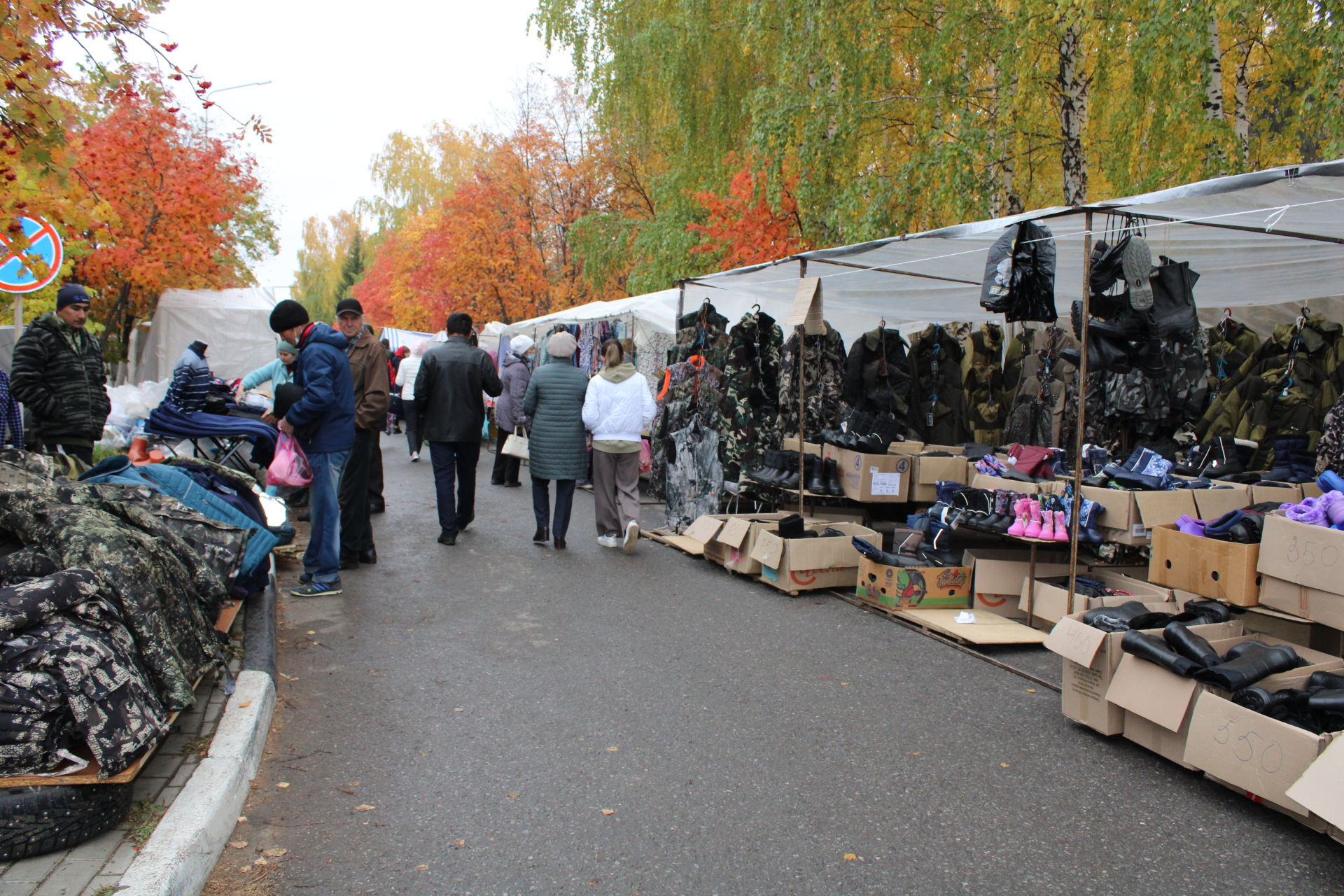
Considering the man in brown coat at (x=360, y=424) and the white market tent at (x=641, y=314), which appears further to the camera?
the white market tent at (x=641, y=314)

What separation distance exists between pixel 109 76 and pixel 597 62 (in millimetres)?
17424

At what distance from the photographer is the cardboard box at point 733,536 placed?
24.7ft

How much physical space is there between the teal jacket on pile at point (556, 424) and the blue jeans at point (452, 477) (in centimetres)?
59

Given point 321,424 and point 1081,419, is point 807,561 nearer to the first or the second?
point 1081,419

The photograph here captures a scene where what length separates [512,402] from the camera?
42.9 feet

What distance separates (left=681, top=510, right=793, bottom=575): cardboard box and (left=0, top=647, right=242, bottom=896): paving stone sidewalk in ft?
15.0

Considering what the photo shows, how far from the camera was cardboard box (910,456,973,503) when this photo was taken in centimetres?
823

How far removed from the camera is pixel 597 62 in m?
19.6

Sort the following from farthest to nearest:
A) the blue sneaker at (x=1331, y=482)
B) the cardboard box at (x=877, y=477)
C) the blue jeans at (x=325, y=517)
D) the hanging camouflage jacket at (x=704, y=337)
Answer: the hanging camouflage jacket at (x=704, y=337) < the cardboard box at (x=877, y=477) < the blue jeans at (x=325, y=517) < the blue sneaker at (x=1331, y=482)

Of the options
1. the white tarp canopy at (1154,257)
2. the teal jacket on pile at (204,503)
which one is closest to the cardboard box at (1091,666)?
the white tarp canopy at (1154,257)

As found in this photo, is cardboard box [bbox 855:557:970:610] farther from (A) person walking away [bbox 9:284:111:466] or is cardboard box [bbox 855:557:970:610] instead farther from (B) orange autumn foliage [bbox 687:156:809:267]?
(B) orange autumn foliage [bbox 687:156:809:267]

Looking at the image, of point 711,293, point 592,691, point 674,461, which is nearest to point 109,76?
point 592,691

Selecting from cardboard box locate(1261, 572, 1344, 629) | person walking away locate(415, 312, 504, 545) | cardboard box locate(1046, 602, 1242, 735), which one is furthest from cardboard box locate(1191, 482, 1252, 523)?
person walking away locate(415, 312, 504, 545)

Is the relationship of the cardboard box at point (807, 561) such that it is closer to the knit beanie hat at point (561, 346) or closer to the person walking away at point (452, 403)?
the knit beanie hat at point (561, 346)
